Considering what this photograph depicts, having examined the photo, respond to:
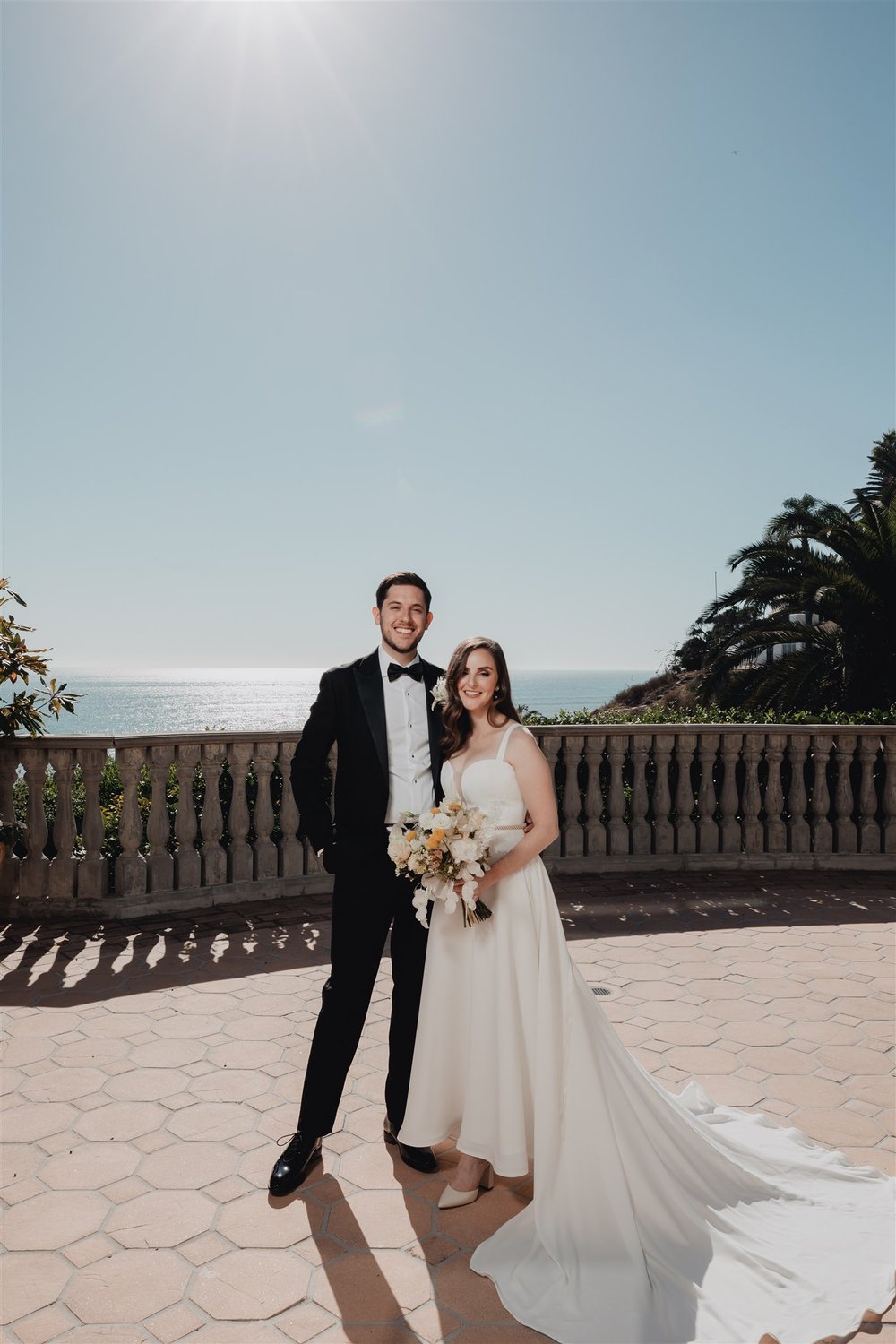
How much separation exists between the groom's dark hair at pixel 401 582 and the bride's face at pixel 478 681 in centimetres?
49

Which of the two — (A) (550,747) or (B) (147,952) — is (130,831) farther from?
(A) (550,747)

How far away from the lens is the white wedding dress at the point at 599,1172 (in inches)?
94.3

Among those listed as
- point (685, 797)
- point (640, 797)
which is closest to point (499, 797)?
point (640, 797)

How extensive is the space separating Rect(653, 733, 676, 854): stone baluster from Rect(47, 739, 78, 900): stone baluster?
4.99 metres

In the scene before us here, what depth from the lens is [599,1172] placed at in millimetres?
2672

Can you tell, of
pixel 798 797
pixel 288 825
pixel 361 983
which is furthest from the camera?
pixel 798 797

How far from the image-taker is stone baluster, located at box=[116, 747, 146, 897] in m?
6.16

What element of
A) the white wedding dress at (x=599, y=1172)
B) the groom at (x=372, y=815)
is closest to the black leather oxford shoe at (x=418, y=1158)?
the groom at (x=372, y=815)

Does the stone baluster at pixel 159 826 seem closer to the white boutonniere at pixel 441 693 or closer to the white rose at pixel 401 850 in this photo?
the white boutonniere at pixel 441 693

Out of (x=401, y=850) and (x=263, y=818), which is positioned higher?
(x=401, y=850)

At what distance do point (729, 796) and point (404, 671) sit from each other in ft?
17.3

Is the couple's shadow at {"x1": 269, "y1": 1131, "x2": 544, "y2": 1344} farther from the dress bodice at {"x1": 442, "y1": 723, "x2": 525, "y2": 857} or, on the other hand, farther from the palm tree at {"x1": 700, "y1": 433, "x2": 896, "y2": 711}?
the palm tree at {"x1": 700, "y1": 433, "x2": 896, "y2": 711}

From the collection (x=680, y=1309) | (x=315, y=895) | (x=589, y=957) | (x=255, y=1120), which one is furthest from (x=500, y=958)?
(x=315, y=895)

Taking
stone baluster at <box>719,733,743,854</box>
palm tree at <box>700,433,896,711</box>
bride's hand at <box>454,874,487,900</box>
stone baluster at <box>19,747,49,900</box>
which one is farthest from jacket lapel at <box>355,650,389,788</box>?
palm tree at <box>700,433,896,711</box>
